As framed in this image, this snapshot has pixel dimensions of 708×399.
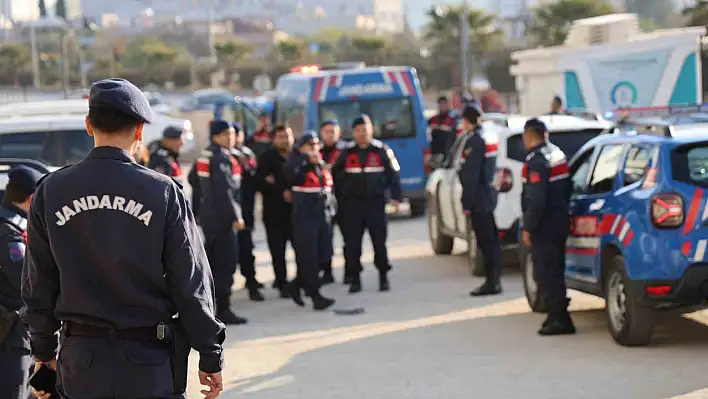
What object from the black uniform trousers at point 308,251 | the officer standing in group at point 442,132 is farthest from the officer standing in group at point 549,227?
the officer standing in group at point 442,132

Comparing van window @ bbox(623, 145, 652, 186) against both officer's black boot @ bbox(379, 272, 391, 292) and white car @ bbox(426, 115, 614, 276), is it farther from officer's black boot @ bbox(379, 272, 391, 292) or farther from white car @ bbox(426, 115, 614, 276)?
officer's black boot @ bbox(379, 272, 391, 292)

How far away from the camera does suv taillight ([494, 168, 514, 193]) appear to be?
13656 mm

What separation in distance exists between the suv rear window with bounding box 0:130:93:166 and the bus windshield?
265 inches

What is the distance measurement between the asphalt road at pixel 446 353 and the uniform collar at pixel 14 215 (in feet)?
8.49

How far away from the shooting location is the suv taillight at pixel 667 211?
8.77 metres

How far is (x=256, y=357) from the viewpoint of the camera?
9891mm

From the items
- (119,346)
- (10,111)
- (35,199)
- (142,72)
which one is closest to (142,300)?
(119,346)

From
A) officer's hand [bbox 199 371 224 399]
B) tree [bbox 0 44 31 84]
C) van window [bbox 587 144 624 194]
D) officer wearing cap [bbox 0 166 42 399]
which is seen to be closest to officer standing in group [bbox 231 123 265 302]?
van window [bbox 587 144 624 194]

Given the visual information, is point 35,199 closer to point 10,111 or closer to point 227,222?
point 227,222

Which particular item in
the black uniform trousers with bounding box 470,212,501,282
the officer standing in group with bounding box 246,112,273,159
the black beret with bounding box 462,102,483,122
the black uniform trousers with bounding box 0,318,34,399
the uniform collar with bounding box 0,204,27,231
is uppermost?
the uniform collar with bounding box 0,204,27,231

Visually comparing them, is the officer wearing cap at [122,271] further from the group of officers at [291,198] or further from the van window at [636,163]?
the group of officers at [291,198]

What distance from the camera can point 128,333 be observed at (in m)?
4.29

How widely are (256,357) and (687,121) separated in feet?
12.7

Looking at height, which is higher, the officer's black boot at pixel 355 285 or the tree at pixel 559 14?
the tree at pixel 559 14
